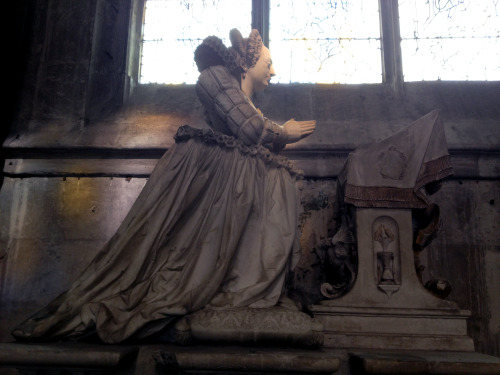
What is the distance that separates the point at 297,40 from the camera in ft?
16.6

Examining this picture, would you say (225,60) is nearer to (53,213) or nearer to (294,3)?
(53,213)

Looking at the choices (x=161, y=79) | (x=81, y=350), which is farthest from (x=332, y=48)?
(x=81, y=350)

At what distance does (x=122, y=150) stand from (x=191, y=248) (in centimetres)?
182

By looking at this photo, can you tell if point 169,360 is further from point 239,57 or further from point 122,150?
point 122,150

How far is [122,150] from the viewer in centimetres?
427

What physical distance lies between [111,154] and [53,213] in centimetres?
66

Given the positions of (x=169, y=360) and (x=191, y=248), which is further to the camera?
(x=191, y=248)

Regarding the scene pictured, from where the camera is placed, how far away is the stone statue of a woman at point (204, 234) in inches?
95.2

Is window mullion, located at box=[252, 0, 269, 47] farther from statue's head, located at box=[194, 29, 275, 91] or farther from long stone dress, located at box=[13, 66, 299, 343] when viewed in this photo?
long stone dress, located at box=[13, 66, 299, 343]

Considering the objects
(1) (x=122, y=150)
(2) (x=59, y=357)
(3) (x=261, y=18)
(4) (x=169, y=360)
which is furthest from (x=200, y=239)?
(3) (x=261, y=18)

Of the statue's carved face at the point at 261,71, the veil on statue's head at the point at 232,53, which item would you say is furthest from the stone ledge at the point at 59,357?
the statue's carved face at the point at 261,71

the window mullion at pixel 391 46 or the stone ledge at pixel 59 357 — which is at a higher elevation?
the window mullion at pixel 391 46

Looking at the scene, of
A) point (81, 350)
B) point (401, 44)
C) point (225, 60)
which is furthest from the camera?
point (401, 44)

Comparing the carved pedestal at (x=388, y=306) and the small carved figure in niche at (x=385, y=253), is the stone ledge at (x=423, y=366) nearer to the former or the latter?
the carved pedestal at (x=388, y=306)
